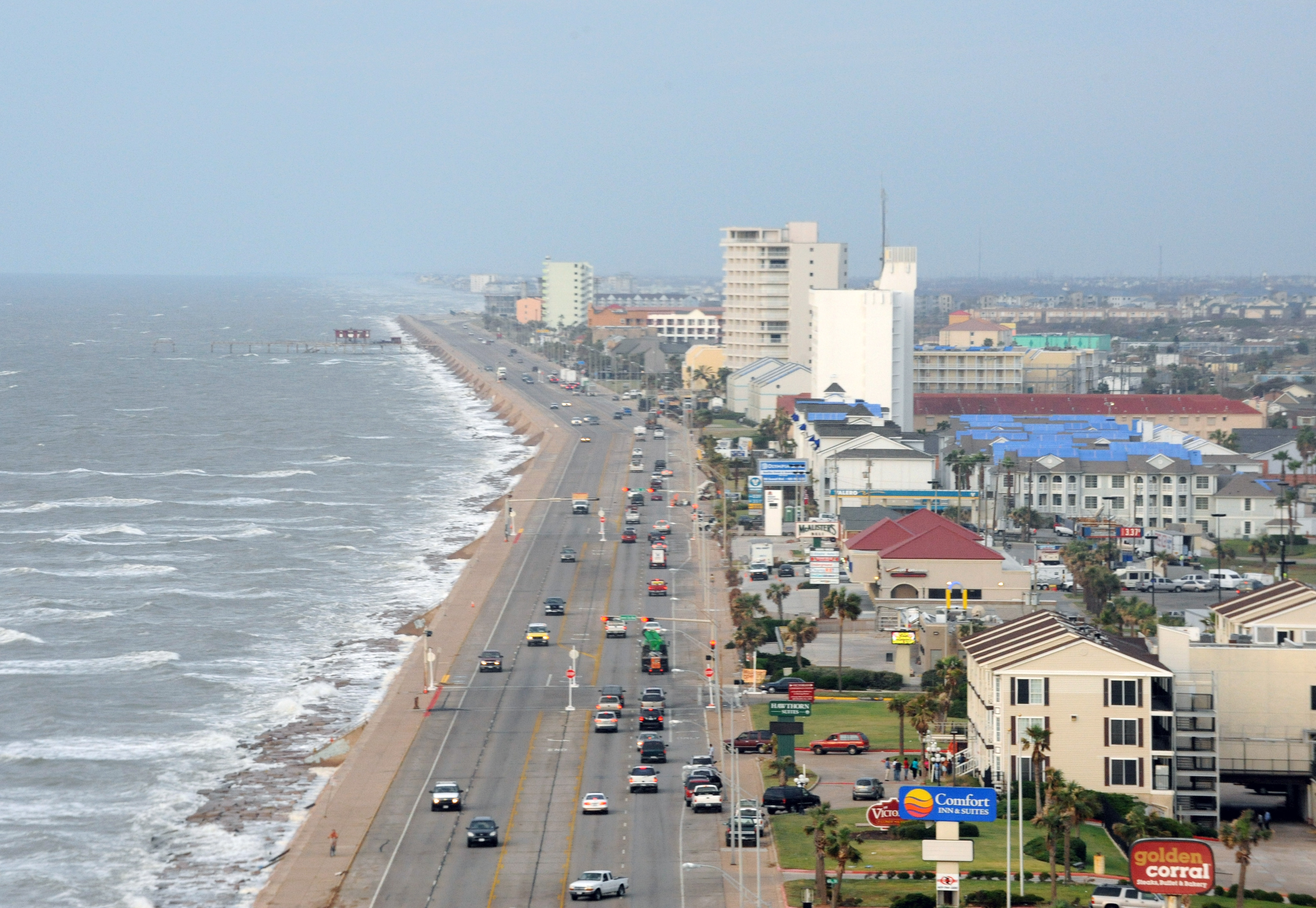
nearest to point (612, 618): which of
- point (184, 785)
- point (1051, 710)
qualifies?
point (184, 785)

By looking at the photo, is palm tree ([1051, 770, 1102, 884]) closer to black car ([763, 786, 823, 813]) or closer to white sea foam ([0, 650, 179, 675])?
black car ([763, 786, 823, 813])

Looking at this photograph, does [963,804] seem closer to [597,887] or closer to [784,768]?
[597,887]

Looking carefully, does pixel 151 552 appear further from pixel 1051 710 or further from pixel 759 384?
pixel 759 384

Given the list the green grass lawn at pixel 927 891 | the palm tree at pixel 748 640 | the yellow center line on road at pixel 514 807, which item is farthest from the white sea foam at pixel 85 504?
the green grass lawn at pixel 927 891

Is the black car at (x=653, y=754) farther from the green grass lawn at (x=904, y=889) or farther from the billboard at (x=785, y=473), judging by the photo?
the billboard at (x=785, y=473)

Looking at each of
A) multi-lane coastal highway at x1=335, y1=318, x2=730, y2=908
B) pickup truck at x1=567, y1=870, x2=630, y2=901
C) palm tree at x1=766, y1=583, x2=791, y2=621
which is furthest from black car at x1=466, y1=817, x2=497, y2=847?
palm tree at x1=766, y1=583, x2=791, y2=621

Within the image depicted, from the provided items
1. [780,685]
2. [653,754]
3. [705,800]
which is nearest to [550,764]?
[653,754]
